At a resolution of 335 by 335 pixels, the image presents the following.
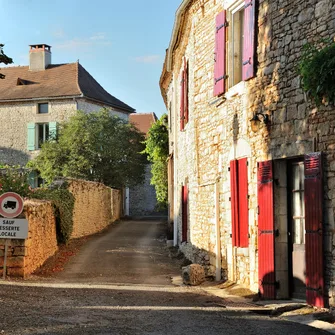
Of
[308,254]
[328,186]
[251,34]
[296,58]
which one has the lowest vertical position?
[308,254]

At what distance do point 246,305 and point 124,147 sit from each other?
96.3 ft

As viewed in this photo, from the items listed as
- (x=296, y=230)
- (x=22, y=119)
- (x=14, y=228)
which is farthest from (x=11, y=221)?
(x=22, y=119)

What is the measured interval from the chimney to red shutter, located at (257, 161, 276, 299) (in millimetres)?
36875

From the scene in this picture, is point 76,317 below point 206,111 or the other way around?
below

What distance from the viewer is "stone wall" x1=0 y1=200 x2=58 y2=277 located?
1389 centimetres

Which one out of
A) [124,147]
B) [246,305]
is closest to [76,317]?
[246,305]

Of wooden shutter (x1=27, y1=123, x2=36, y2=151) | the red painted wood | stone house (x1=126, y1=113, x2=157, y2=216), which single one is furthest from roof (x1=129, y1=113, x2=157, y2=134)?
the red painted wood

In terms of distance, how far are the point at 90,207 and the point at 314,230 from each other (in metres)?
19.3

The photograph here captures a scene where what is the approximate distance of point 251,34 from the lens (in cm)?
1148

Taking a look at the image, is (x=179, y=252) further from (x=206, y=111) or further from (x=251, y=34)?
(x=251, y=34)

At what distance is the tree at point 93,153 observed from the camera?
123ft

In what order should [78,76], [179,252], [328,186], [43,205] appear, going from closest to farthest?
[328,186], [43,205], [179,252], [78,76]

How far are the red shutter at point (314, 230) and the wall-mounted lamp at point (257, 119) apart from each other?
146cm

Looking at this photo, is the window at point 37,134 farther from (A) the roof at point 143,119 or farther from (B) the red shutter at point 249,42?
(B) the red shutter at point 249,42
